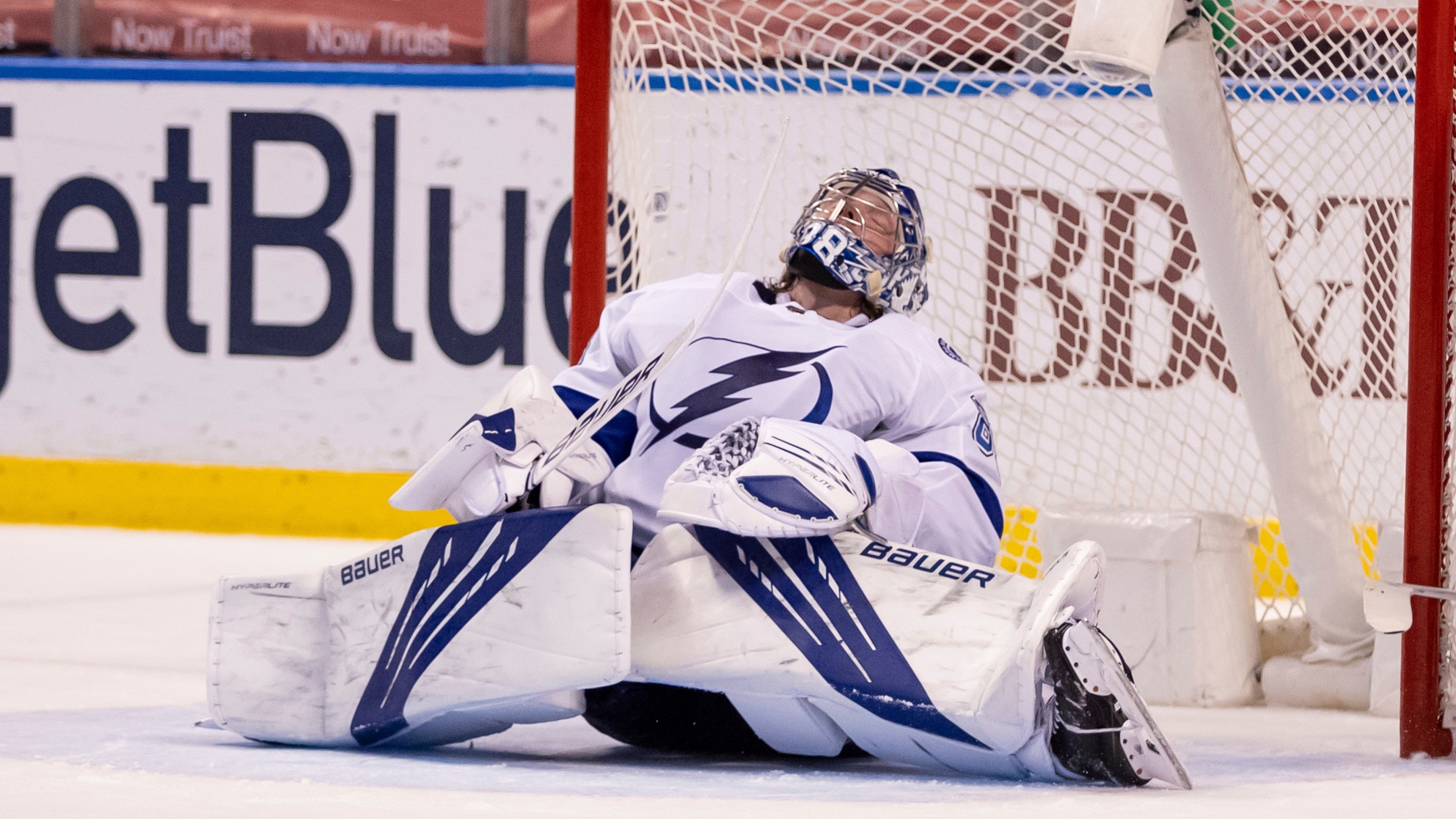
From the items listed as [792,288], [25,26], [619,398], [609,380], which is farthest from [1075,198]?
[25,26]

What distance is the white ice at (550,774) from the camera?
6.15 ft

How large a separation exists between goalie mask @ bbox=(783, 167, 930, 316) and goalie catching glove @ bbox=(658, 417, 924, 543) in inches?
10.7

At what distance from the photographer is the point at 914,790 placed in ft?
6.67

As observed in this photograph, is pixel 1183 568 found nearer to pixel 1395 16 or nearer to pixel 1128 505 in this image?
pixel 1128 505

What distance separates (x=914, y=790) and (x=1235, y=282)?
4.51ft

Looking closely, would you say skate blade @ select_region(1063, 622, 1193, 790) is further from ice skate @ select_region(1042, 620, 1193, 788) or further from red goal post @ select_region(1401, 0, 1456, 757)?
red goal post @ select_region(1401, 0, 1456, 757)

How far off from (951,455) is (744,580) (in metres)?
0.32

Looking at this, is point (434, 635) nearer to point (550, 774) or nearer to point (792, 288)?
point (550, 774)

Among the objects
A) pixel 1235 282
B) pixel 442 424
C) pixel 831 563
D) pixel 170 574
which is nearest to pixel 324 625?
pixel 831 563

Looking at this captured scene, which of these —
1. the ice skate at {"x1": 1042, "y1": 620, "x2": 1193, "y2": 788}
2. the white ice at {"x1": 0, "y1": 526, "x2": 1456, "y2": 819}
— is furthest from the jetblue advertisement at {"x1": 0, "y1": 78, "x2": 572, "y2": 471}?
the ice skate at {"x1": 1042, "y1": 620, "x2": 1193, "y2": 788}

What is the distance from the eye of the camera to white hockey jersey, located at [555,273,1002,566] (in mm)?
2275

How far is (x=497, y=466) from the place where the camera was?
2.24 m

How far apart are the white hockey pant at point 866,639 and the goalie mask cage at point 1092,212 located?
31.3 inches

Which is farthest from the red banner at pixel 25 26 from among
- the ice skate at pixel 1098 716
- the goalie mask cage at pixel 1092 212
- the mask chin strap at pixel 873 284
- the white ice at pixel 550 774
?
the ice skate at pixel 1098 716
